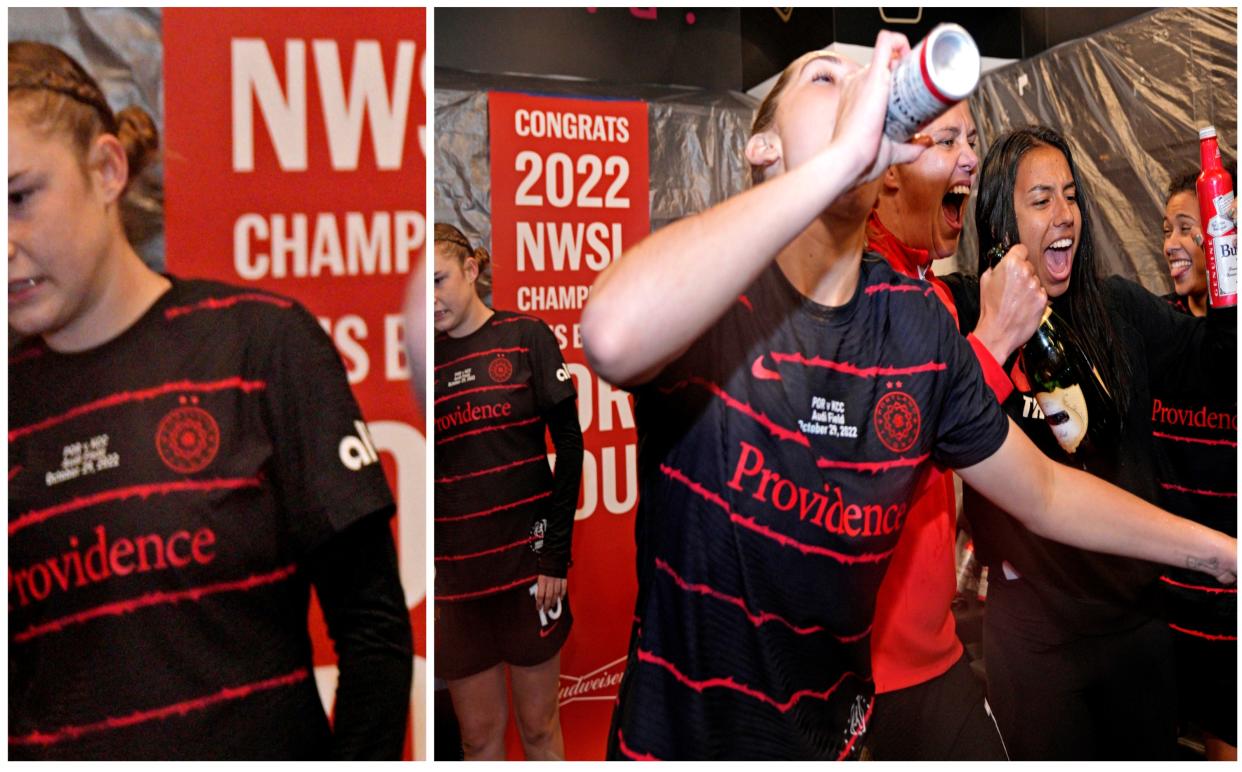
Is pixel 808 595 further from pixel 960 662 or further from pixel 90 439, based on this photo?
pixel 90 439

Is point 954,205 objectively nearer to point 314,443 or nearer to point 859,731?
point 859,731

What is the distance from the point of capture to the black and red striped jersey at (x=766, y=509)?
1192 mm

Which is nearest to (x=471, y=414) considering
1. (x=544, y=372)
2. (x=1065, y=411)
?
(x=544, y=372)

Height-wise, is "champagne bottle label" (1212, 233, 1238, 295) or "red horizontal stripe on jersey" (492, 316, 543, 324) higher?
"champagne bottle label" (1212, 233, 1238, 295)

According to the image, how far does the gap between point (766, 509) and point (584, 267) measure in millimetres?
1249

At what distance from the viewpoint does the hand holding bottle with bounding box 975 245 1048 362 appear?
5.13ft

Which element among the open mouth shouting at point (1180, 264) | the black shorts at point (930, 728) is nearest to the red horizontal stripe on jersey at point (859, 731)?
the black shorts at point (930, 728)

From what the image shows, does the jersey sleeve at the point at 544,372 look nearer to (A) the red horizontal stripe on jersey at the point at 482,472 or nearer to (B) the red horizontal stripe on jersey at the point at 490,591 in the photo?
(A) the red horizontal stripe on jersey at the point at 482,472

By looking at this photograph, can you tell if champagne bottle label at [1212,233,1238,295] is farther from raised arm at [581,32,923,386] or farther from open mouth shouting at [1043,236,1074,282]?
raised arm at [581,32,923,386]

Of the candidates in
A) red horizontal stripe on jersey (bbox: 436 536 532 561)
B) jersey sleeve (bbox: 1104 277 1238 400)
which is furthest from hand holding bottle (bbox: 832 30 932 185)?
red horizontal stripe on jersey (bbox: 436 536 532 561)

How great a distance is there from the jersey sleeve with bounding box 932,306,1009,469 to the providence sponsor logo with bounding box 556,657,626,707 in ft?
4.66

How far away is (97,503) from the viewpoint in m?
1.31

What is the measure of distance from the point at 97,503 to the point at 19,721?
38 cm
